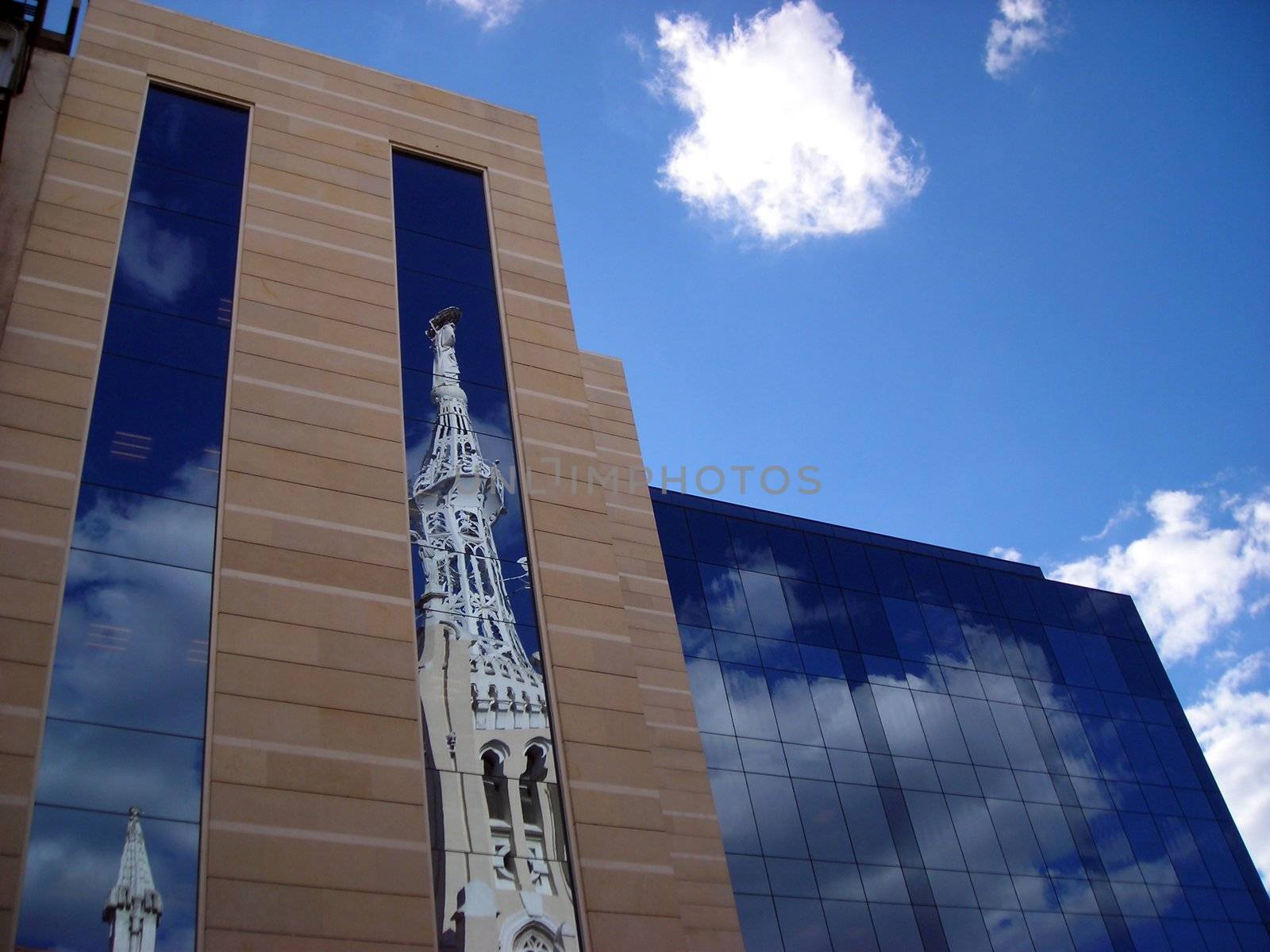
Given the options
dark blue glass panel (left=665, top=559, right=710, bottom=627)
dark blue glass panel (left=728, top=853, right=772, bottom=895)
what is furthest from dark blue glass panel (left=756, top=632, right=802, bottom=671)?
dark blue glass panel (left=728, top=853, right=772, bottom=895)

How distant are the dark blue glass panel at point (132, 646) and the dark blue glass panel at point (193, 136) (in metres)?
11.1

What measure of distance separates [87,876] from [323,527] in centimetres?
798

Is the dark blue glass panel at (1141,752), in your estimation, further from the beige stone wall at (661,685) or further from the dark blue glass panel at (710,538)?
the beige stone wall at (661,685)

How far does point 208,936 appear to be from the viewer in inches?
746

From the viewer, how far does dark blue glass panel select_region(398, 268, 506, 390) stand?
95.3 ft

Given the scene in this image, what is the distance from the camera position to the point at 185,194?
93.0 feet

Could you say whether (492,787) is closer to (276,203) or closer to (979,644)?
(276,203)

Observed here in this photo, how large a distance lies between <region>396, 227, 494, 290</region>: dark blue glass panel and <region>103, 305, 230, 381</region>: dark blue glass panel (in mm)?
5815

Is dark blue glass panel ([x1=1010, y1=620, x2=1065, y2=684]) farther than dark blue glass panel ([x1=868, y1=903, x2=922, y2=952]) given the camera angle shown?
Yes

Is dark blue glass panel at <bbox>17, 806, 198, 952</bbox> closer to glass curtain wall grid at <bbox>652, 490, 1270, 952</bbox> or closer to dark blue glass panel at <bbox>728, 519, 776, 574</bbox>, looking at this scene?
glass curtain wall grid at <bbox>652, 490, 1270, 952</bbox>

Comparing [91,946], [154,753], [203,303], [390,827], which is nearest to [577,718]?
[390,827]

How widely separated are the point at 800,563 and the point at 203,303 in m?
26.8

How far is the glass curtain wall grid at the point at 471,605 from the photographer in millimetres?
22156

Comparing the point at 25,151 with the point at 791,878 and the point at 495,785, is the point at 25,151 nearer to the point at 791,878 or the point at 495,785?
the point at 495,785
